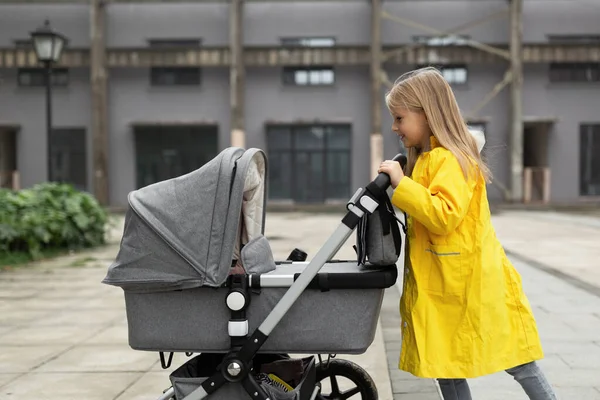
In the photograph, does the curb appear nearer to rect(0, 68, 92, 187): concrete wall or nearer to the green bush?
the green bush

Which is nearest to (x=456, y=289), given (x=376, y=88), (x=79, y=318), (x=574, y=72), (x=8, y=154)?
(x=79, y=318)

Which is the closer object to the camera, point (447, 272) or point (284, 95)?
point (447, 272)

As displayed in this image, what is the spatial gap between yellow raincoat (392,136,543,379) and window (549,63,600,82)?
1139 inches

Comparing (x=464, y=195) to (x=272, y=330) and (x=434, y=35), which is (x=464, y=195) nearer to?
(x=272, y=330)

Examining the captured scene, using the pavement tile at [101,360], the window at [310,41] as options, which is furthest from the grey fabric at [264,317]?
the window at [310,41]

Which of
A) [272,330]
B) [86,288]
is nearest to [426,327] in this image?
[272,330]

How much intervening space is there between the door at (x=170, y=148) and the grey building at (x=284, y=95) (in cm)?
4

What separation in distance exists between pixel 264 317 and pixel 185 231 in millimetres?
469

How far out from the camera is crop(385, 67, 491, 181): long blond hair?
288 centimetres

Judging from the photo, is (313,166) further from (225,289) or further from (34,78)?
(225,289)

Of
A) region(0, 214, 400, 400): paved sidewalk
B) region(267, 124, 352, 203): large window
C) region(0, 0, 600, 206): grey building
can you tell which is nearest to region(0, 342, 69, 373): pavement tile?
region(0, 214, 400, 400): paved sidewalk

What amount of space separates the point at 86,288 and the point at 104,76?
72.5ft

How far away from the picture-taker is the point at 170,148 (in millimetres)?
29750

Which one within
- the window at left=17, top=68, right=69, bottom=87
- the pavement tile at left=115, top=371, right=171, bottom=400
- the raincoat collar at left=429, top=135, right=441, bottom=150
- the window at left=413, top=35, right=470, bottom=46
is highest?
the window at left=413, top=35, right=470, bottom=46
